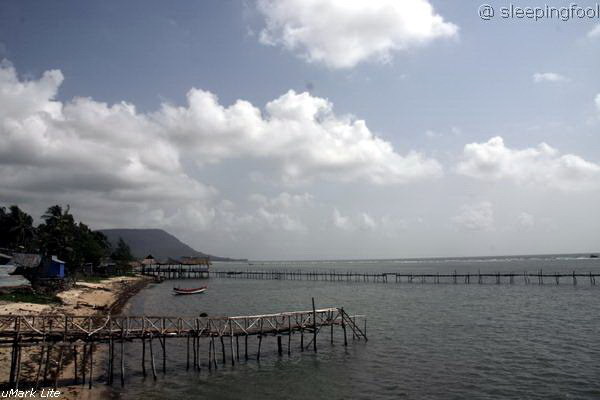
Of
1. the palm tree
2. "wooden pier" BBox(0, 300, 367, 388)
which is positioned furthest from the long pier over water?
"wooden pier" BBox(0, 300, 367, 388)

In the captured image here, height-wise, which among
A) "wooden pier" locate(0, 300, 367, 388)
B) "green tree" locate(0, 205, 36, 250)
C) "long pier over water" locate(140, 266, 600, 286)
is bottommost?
"long pier over water" locate(140, 266, 600, 286)

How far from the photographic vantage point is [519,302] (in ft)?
187

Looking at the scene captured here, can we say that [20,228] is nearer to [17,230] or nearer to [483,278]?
[17,230]

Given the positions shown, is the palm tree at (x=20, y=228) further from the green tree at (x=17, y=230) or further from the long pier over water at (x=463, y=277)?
the long pier over water at (x=463, y=277)

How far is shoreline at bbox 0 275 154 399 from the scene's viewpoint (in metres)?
21.9

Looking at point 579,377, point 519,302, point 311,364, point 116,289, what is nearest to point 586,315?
point 519,302

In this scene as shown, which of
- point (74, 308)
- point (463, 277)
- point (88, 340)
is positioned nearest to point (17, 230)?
point (74, 308)

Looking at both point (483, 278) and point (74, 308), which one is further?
point (483, 278)

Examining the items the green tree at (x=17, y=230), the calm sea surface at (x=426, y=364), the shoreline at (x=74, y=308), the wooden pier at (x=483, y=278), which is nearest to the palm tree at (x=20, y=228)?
the green tree at (x=17, y=230)

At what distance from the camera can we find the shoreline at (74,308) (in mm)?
21938

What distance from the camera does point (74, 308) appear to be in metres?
42.6

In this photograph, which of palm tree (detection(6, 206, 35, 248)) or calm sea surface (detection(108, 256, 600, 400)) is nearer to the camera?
calm sea surface (detection(108, 256, 600, 400))

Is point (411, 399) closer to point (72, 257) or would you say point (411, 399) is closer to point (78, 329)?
point (78, 329)

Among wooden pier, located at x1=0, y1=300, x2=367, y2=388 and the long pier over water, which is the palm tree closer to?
the long pier over water
